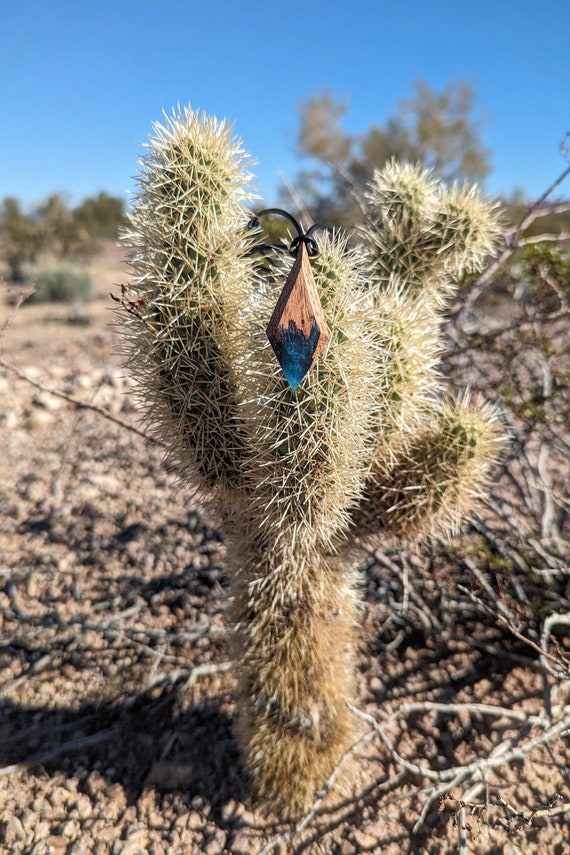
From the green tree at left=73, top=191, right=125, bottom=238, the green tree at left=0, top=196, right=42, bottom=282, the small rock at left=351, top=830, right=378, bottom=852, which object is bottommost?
the small rock at left=351, top=830, right=378, bottom=852

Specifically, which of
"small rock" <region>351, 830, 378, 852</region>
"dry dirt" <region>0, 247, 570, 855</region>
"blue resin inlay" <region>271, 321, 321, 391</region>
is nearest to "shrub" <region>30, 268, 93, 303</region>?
"dry dirt" <region>0, 247, 570, 855</region>

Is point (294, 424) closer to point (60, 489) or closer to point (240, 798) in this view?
point (240, 798)

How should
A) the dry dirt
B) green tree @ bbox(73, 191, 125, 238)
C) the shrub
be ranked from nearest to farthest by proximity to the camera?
the dry dirt < the shrub < green tree @ bbox(73, 191, 125, 238)

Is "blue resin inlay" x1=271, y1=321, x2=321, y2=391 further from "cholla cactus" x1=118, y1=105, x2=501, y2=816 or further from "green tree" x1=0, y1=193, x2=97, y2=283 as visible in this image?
"green tree" x1=0, y1=193, x2=97, y2=283

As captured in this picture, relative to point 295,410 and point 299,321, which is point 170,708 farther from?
point 299,321

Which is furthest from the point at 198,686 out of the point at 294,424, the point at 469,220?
the point at 469,220

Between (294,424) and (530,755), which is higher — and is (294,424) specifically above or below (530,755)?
above

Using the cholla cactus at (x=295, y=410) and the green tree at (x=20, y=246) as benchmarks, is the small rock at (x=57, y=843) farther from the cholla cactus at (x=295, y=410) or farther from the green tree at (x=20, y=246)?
the green tree at (x=20, y=246)
